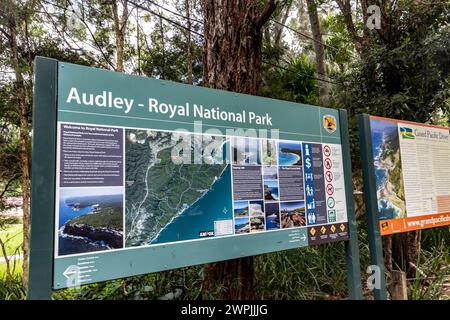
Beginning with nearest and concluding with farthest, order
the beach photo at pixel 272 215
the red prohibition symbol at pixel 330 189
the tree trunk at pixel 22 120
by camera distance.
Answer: the beach photo at pixel 272 215
the red prohibition symbol at pixel 330 189
the tree trunk at pixel 22 120

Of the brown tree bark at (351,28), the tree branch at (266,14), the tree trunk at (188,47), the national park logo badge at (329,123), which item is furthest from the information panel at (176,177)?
the tree trunk at (188,47)

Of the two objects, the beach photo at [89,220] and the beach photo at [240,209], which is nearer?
the beach photo at [89,220]

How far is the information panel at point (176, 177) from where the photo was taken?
1.70 m

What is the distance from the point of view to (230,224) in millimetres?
2213

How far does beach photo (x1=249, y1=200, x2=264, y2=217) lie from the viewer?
7.64ft

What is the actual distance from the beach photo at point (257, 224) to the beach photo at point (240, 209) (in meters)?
0.07

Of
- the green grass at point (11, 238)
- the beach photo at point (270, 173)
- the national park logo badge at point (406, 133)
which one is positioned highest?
the national park logo badge at point (406, 133)

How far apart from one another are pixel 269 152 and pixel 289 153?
0.21 m

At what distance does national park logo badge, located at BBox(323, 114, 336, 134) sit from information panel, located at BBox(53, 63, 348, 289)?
12 centimetres

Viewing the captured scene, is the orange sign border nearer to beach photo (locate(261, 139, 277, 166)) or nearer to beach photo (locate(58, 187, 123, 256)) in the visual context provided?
beach photo (locate(261, 139, 277, 166))

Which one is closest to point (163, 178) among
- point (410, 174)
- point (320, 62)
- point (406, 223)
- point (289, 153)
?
point (289, 153)

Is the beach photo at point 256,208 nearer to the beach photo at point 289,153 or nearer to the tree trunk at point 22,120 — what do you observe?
the beach photo at point 289,153
